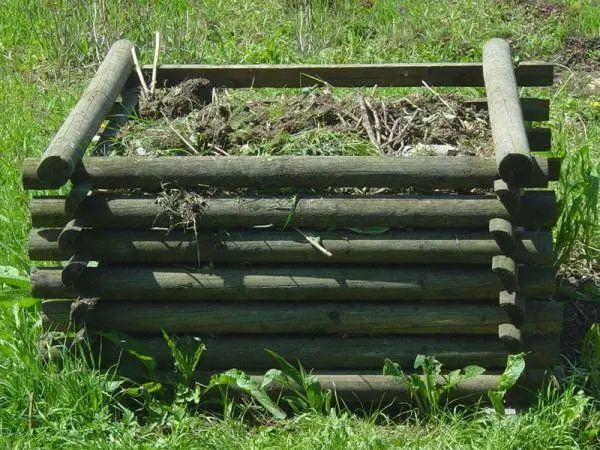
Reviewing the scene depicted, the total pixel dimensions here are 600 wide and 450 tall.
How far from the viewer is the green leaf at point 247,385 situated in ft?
14.8

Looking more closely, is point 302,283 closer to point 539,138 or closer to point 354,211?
point 354,211

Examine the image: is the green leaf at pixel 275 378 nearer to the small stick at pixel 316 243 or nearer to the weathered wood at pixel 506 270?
the small stick at pixel 316 243

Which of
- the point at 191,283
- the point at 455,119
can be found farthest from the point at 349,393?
the point at 455,119

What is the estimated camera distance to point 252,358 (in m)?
4.61

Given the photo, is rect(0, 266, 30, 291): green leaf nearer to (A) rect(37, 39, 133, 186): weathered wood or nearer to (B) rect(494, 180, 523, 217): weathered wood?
(A) rect(37, 39, 133, 186): weathered wood

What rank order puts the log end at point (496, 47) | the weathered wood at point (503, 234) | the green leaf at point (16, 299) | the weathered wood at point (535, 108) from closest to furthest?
the weathered wood at point (503, 234), the green leaf at point (16, 299), the weathered wood at point (535, 108), the log end at point (496, 47)

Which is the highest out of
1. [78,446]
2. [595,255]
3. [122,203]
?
[122,203]

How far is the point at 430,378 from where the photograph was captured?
4422 mm

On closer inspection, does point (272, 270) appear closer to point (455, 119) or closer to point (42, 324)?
point (42, 324)

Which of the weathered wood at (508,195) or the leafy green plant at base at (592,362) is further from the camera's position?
the leafy green plant at base at (592,362)

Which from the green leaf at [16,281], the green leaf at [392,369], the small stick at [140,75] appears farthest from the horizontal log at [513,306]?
the green leaf at [16,281]

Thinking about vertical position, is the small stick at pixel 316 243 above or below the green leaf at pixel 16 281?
above

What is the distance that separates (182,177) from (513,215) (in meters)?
1.38

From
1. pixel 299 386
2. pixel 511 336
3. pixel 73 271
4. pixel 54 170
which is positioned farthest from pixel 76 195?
pixel 511 336
